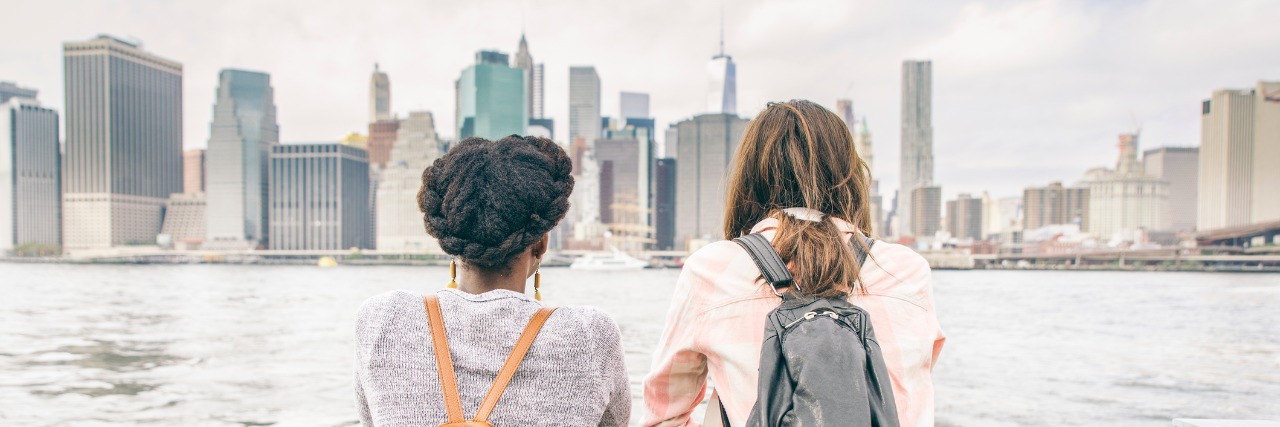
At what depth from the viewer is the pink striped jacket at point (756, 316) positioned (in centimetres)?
182

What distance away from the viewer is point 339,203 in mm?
137875

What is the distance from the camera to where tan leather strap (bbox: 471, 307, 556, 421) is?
1772mm

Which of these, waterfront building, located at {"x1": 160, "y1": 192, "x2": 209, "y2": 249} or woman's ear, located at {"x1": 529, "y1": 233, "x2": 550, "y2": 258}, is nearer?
woman's ear, located at {"x1": 529, "y1": 233, "x2": 550, "y2": 258}

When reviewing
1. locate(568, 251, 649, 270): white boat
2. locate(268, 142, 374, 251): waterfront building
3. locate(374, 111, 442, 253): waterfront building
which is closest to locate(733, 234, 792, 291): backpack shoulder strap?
locate(568, 251, 649, 270): white boat

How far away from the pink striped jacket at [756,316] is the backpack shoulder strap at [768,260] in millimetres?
44

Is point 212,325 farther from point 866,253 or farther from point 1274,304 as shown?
point 1274,304

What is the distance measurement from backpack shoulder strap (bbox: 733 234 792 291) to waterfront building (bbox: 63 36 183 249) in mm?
158500

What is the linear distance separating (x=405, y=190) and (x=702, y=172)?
5003 centimetres

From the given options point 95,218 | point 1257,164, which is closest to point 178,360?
point 95,218

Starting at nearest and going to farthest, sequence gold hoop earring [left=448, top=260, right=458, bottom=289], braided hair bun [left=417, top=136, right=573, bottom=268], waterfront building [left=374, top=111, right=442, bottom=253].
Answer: braided hair bun [left=417, top=136, right=573, bottom=268]
gold hoop earring [left=448, top=260, right=458, bottom=289]
waterfront building [left=374, top=111, right=442, bottom=253]

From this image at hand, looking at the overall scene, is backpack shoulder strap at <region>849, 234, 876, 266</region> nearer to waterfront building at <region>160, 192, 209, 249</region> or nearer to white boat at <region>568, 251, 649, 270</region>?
white boat at <region>568, 251, 649, 270</region>

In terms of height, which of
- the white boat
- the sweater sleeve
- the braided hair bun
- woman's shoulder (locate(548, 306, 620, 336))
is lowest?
the white boat

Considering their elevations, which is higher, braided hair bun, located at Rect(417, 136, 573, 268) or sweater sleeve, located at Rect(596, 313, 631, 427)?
braided hair bun, located at Rect(417, 136, 573, 268)

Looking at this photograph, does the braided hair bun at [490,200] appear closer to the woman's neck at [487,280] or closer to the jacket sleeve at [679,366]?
the woman's neck at [487,280]
